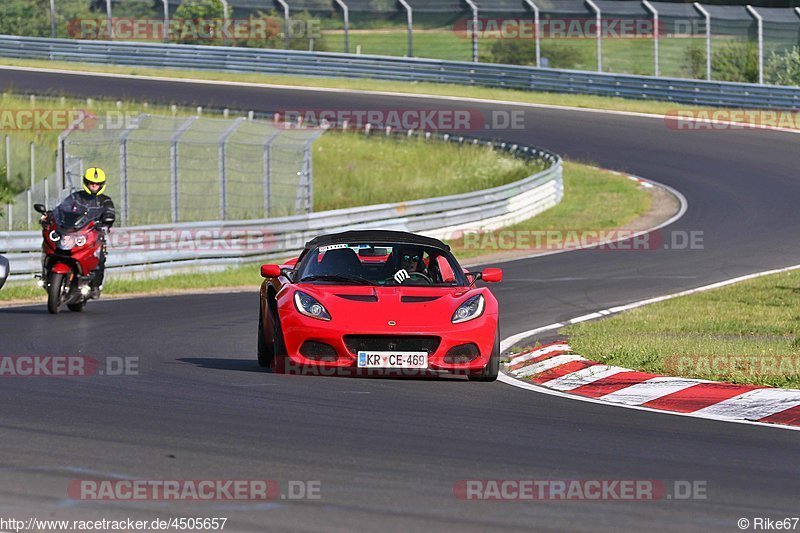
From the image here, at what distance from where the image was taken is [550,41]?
211 ft

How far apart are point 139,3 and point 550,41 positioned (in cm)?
2134

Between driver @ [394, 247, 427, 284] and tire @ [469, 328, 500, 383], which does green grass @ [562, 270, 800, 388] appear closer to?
tire @ [469, 328, 500, 383]

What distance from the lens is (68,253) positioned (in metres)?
16.1

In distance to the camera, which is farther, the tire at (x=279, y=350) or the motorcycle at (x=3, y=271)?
the motorcycle at (x=3, y=271)

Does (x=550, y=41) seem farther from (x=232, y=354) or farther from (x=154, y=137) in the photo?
(x=232, y=354)

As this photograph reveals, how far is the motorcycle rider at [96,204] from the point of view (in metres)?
16.4

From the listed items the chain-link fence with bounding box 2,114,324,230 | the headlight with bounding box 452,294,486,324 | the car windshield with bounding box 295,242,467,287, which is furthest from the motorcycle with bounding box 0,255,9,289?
the chain-link fence with bounding box 2,114,324,230

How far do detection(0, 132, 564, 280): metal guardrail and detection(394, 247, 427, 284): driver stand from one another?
29.1 feet

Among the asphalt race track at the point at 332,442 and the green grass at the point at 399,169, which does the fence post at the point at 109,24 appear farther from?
the asphalt race track at the point at 332,442

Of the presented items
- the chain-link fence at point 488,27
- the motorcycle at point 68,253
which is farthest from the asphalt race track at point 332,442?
the chain-link fence at point 488,27

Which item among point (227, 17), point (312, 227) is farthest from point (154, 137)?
point (227, 17)

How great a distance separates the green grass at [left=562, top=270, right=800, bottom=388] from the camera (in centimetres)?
1092

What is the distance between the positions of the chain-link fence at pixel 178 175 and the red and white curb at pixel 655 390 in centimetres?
1148

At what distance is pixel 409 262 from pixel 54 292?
229 inches
